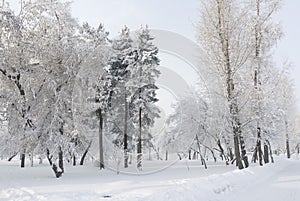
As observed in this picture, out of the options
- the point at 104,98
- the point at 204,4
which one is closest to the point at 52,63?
the point at 104,98

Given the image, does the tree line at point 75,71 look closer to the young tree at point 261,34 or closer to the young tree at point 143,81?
the young tree at point 261,34

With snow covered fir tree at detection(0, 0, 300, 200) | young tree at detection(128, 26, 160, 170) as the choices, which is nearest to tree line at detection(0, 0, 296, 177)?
snow covered fir tree at detection(0, 0, 300, 200)

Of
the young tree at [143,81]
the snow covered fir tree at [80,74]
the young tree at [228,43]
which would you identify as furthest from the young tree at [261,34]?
the young tree at [143,81]

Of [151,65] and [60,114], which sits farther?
[151,65]

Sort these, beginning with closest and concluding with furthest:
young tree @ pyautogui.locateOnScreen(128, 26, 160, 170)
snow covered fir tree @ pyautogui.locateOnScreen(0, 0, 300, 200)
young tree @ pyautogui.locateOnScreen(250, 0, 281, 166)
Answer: snow covered fir tree @ pyautogui.locateOnScreen(0, 0, 300, 200), young tree @ pyautogui.locateOnScreen(250, 0, 281, 166), young tree @ pyautogui.locateOnScreen(128, 26, 160, 170)

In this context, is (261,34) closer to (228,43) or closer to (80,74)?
(228,43)

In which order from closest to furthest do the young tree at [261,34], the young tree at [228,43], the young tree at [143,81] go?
1. the young tree at [228,43]
2. the young tree at [261,34]
3. the young tree at [143,81]

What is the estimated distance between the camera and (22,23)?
49.3 feet

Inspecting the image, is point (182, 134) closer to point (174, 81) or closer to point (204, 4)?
point (174, 81)

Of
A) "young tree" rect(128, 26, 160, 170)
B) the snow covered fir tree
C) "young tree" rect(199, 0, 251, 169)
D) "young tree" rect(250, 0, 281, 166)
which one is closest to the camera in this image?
the snow covered fir tree

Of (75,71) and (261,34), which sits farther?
(261,34)

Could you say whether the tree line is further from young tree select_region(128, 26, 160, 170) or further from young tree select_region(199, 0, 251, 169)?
young tree select_region(128, 26, 160, 170)

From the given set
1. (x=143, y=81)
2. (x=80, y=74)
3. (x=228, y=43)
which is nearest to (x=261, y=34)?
(x=228, y=43)

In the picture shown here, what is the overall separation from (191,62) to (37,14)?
35.6ft
